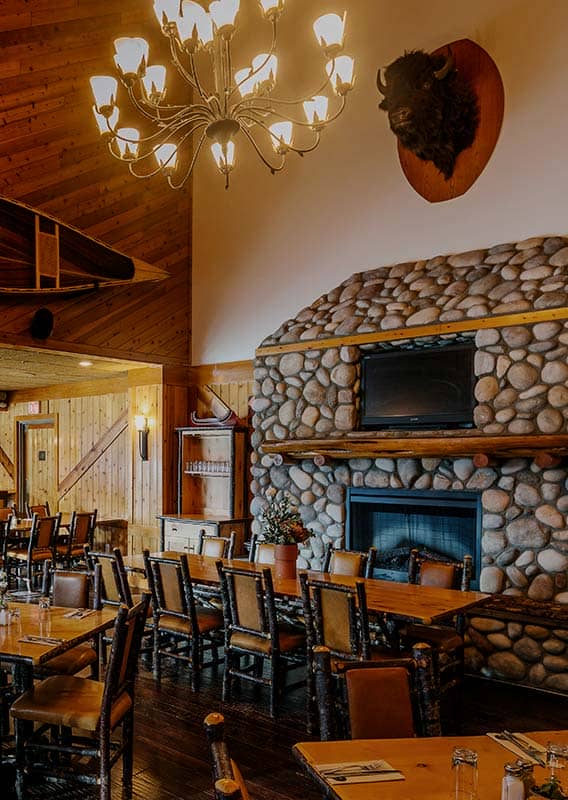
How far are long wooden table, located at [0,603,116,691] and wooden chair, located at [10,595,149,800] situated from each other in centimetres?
20

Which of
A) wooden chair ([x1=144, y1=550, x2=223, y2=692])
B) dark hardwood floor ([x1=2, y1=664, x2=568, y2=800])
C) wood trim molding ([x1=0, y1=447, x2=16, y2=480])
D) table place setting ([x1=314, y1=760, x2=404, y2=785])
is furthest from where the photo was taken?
wood trim molding ([x1=0, y1=447, x2=16, y2=480])

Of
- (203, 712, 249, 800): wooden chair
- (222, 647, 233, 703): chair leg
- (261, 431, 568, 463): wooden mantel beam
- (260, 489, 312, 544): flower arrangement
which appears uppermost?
(261, 431, 568, 463): wooden mantel beam

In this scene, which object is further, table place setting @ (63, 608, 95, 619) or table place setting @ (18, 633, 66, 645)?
table place setting @ (63, 608, 95, 619)

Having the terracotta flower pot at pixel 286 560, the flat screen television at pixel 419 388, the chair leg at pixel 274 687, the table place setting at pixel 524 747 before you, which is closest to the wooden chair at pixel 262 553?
the terracotta flower pot at pixel 286 560

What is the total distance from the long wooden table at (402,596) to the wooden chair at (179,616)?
0.17 m

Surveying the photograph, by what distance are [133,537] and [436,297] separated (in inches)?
208

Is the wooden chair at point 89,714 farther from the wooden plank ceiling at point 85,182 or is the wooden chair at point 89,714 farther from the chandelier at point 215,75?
the wooden plank ceiling at point 85,182

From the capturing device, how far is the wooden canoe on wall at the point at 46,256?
6824 millimetres

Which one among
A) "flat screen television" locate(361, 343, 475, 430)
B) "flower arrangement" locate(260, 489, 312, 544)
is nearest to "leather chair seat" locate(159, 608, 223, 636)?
"flower arrangement" locate(260, 489, 312, 544)

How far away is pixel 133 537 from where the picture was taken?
9055 mm

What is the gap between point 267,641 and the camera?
4520 mm

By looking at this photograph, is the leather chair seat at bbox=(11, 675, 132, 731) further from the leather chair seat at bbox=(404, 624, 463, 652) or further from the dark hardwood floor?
the leather chair seat at bbox=(404, 624, 463, 652)

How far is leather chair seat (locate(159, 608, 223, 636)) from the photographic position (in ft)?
16.4

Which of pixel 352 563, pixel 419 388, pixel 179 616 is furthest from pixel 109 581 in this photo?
pixel 419 388
